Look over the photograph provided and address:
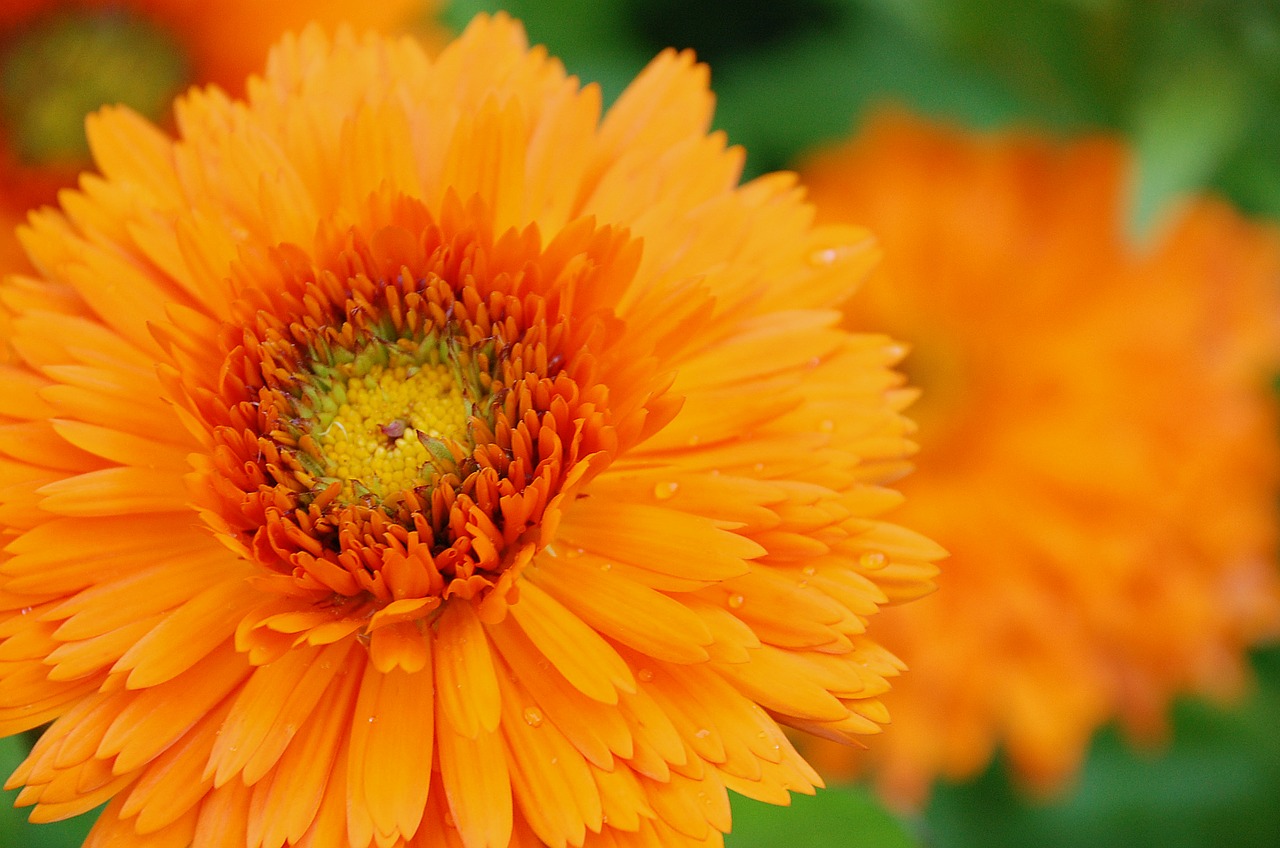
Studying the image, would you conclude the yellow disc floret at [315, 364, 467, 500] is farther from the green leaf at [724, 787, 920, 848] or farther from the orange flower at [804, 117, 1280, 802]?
the orange flower at [804, 117, 1280, 802]

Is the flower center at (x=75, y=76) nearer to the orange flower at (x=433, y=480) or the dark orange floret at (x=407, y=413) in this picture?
the orange flower at (x=433, y=480)

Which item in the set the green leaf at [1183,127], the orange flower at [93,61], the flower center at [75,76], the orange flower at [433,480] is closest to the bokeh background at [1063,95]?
the green leaf at [1183,127]

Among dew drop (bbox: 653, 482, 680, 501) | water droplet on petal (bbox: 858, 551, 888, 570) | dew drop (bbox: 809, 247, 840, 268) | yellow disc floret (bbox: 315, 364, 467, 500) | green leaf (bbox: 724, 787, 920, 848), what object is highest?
dew drop (bbox: 809, 247, 840, 268)

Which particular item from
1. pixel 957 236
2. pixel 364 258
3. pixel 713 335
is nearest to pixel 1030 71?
pixel 957 236

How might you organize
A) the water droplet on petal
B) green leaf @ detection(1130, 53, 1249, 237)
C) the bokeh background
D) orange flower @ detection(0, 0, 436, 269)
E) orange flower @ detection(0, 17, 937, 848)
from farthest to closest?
orange flower @ detection(0, 0, 436, 269)
the bokeh background
green leaf @ detection(1130, 53, 1249, 237)
the water droplet on petal
orange flower @ detection(0, 17, 937, 848)

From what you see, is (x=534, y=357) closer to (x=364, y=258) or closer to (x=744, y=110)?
(x=364, y=258)

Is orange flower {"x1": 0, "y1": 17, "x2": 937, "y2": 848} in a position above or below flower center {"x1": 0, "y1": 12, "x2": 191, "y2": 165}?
below

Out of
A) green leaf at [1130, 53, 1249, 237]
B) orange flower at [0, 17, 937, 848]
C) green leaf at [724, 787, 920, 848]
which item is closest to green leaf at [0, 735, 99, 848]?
orange flower at [0, 17, 937, 848]

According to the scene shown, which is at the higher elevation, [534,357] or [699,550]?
[534,357]
